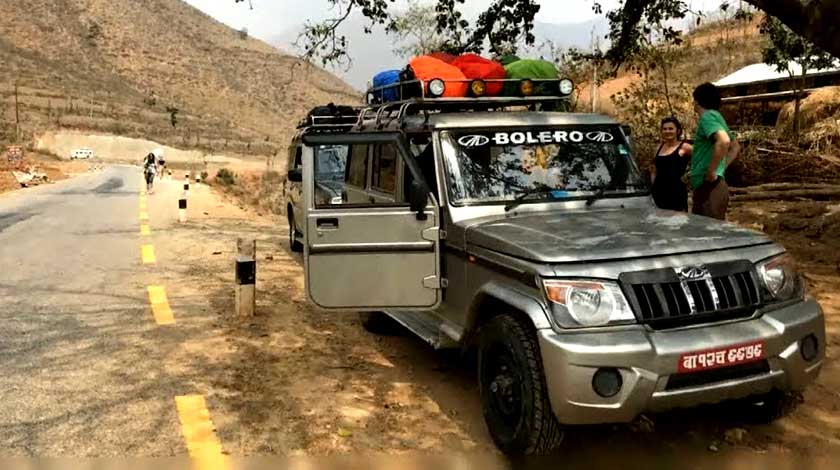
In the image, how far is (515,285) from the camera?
155 inches

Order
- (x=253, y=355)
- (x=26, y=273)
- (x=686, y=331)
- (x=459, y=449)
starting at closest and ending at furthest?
(x=686, y=331), (x=459, y=449), (x=253, y=355), (x=26, y=273)

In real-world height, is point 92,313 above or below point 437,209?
below

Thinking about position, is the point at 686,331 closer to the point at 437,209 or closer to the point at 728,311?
the point at 728,311

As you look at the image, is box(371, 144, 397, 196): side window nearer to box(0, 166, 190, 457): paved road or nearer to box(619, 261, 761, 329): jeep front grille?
box(0, 166, 190, 457): paved road

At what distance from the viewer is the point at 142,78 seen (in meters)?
110

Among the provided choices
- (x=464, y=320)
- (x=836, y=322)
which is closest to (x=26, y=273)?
→ (x=464, y=320)

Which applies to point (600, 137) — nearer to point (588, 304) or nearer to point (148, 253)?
point (588, 304)

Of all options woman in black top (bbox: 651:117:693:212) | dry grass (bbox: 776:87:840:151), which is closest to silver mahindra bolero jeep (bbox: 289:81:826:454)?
woman in black top (bbox: 651:117:693:212)

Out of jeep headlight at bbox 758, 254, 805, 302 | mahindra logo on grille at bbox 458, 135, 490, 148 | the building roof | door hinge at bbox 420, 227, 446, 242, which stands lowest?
jeep headlight at bbox 758, 254, 805, 302

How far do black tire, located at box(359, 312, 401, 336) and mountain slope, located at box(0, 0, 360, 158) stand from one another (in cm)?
7615

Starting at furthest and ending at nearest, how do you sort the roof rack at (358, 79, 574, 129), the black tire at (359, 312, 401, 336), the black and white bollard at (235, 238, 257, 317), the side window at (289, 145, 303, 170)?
1. the side window at (289, 145, 303, 170)
2. the black and white bollard at (235, 238, 257, 317)
3. the black tire at (359, 312, 401, 336)
4. the roof rack at (358, 79, 574, 129)

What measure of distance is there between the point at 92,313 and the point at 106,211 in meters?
11.4

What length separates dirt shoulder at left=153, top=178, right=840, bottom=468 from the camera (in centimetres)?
418

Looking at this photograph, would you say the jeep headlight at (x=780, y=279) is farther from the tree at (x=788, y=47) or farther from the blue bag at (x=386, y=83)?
the tree at (x=788, y=47)
